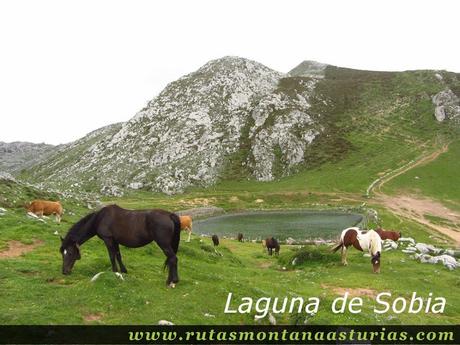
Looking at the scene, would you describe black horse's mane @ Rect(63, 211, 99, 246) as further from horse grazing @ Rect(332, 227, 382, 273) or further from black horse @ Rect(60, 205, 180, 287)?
horse grazing @ Rect(332, 227, 382, 273)

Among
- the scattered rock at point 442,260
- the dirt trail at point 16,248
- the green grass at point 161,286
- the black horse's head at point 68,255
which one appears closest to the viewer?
the green grass at point 161,286

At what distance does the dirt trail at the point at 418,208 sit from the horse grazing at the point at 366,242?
50508 millimetres

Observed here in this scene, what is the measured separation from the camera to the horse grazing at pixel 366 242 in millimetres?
30047

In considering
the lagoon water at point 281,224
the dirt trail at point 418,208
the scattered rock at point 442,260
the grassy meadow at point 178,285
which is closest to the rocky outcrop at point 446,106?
the dirt trail at point 418,208

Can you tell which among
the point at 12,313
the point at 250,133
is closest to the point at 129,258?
the point at 12,313

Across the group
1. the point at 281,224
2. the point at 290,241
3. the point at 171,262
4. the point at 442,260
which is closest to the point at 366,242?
the point at 442,260

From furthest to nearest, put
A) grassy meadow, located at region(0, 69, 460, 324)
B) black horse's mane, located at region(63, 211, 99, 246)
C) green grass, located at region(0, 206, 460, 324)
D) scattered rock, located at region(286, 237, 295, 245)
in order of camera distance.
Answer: scattered rock, located at region(286, 237, 295, 245), black horse's mane, located at region(63, 211, 99, 246), grassy meadow, located at region(0, 69, 460, 324), green grass, located at region(0, 206, 460, 324)

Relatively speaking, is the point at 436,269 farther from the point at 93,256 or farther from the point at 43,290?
the point at 43,290

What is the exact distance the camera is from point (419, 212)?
3745 inches

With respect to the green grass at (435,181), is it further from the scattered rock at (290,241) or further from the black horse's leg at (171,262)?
the black horse's leg at (171,262)

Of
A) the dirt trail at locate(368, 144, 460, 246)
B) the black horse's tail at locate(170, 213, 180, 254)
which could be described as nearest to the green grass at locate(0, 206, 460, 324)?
the black horse's tail at locate(170, 213, 180, 254)

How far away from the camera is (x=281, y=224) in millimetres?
82875

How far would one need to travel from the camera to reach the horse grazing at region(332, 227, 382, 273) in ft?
98.6

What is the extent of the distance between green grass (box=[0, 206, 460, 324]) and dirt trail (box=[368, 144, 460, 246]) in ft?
169
